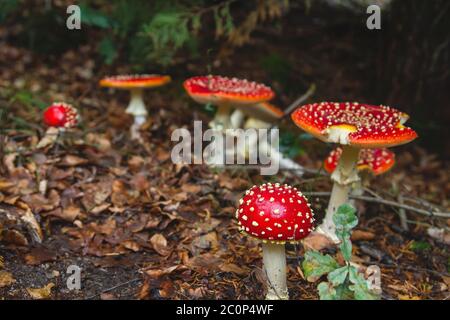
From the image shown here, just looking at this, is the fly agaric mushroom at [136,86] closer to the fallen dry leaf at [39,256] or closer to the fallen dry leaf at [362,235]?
the fallen dry leaf at [39,256]

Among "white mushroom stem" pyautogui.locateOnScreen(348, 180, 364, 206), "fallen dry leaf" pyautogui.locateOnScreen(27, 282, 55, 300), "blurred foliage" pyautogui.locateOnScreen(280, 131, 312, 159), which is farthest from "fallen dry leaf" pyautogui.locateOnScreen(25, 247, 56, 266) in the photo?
"blurred foliage" pyautogui.locateOnScreen(280, 131, 312, 159)

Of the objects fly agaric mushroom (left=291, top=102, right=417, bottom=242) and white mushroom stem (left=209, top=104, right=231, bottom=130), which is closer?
fly agaric mushroom (left=291, top=102, right=417, bottom=242)

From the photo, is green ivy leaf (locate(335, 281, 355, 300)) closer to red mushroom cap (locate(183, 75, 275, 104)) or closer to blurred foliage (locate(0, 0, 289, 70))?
red mushroom cap (locate(183, 75, 275, 104))

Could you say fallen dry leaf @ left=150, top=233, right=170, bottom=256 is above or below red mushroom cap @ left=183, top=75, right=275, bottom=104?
below

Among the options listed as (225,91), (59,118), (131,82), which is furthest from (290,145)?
(59,118)

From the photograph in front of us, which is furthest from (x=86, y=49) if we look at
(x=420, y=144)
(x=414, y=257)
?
(x=414, y=257)
